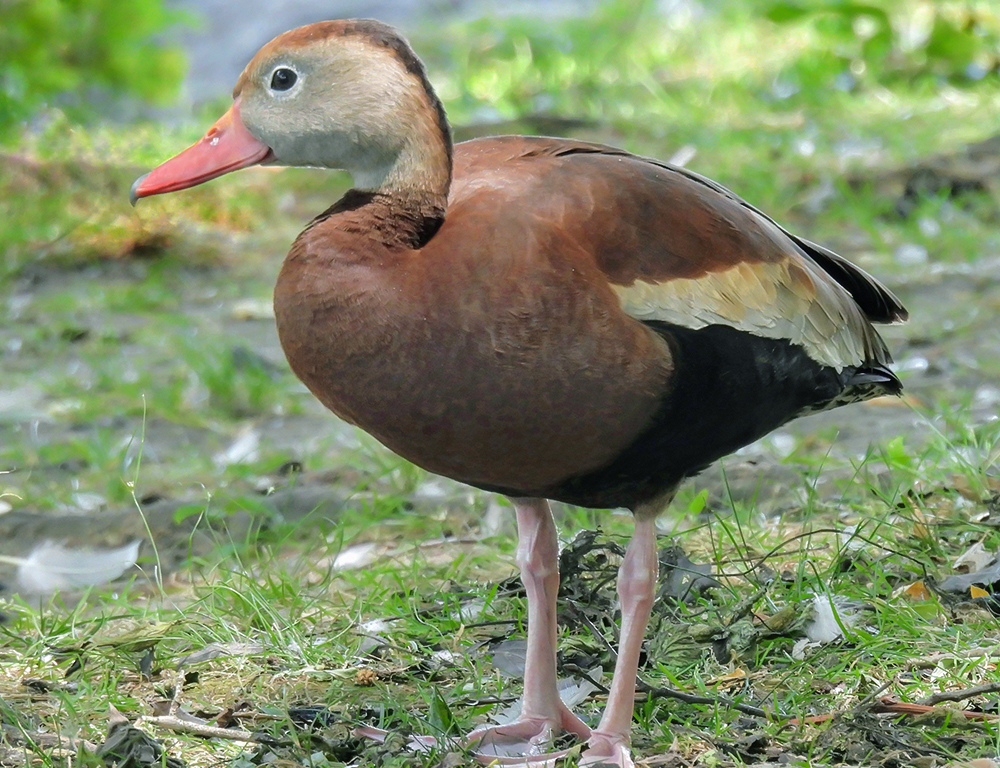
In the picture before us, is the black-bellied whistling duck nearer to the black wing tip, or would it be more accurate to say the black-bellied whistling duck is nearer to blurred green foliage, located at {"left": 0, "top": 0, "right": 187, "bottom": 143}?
the black wing tip

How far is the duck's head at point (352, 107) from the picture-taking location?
2.59 metres

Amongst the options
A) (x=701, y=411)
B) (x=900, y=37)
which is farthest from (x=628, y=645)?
(x=900, y=37)

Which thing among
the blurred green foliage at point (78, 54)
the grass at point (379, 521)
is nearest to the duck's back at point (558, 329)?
the grass at point (379, 521)

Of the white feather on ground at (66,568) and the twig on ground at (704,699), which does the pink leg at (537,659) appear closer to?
the twig on ground at (704,699)

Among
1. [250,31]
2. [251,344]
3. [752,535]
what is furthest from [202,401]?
[250,31]

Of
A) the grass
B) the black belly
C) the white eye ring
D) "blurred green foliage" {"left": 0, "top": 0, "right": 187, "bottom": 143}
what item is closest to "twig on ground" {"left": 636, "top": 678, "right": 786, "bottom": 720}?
the grass

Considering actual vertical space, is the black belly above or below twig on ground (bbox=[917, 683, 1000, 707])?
above

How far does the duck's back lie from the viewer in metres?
→ 2.39

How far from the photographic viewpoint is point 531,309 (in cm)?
239

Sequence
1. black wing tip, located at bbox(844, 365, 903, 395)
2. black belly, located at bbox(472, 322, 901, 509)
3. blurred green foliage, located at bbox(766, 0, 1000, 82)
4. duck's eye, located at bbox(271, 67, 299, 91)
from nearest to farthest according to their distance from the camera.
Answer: black belly, located at bbox(472, 322, 901, 509), duck's eye, located at bbox(271, 67, 299, 91), black wing tip, located at bbox(844, 365, 903, 395), blurred green foliage, located at bbox(766, 0, 1000, 82)

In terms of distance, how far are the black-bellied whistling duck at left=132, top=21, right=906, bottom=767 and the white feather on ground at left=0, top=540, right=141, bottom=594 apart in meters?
1.45

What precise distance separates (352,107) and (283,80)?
16 centimetres

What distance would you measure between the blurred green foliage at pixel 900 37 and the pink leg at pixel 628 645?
575 centimetres

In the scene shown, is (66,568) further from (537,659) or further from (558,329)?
(558,329)
